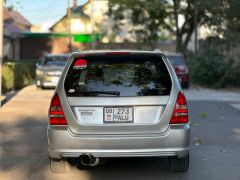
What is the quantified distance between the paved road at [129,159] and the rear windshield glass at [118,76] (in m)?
1.23

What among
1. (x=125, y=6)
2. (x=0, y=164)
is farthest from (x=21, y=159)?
(x=125, y=6)

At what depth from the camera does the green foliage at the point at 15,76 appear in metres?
18.8

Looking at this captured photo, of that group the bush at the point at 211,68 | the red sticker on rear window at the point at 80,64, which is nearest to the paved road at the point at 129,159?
the red sticker on rear window at the point at 80,64

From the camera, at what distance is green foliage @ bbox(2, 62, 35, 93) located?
18.8m

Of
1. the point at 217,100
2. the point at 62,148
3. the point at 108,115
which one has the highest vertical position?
the point at 108,115

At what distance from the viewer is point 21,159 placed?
27.3 feet

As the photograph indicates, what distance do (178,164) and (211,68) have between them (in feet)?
55.1

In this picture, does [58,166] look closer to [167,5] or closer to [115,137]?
[115,137]

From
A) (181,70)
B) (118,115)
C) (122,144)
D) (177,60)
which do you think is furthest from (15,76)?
(122,144)

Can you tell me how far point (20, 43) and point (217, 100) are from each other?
36.3 meters

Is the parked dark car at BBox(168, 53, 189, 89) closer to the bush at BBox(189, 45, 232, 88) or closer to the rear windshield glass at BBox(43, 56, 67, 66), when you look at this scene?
the bush at BBox(189, 45, 232, 88)

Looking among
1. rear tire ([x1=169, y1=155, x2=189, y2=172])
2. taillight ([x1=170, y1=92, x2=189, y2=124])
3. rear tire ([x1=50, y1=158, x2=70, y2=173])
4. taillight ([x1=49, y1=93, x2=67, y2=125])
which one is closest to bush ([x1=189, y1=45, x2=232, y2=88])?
rear tire ([x1=169, y1=155, x2=189, y2=172])

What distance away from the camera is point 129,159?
835 centimetres

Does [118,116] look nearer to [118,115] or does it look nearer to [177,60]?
[118,115]
